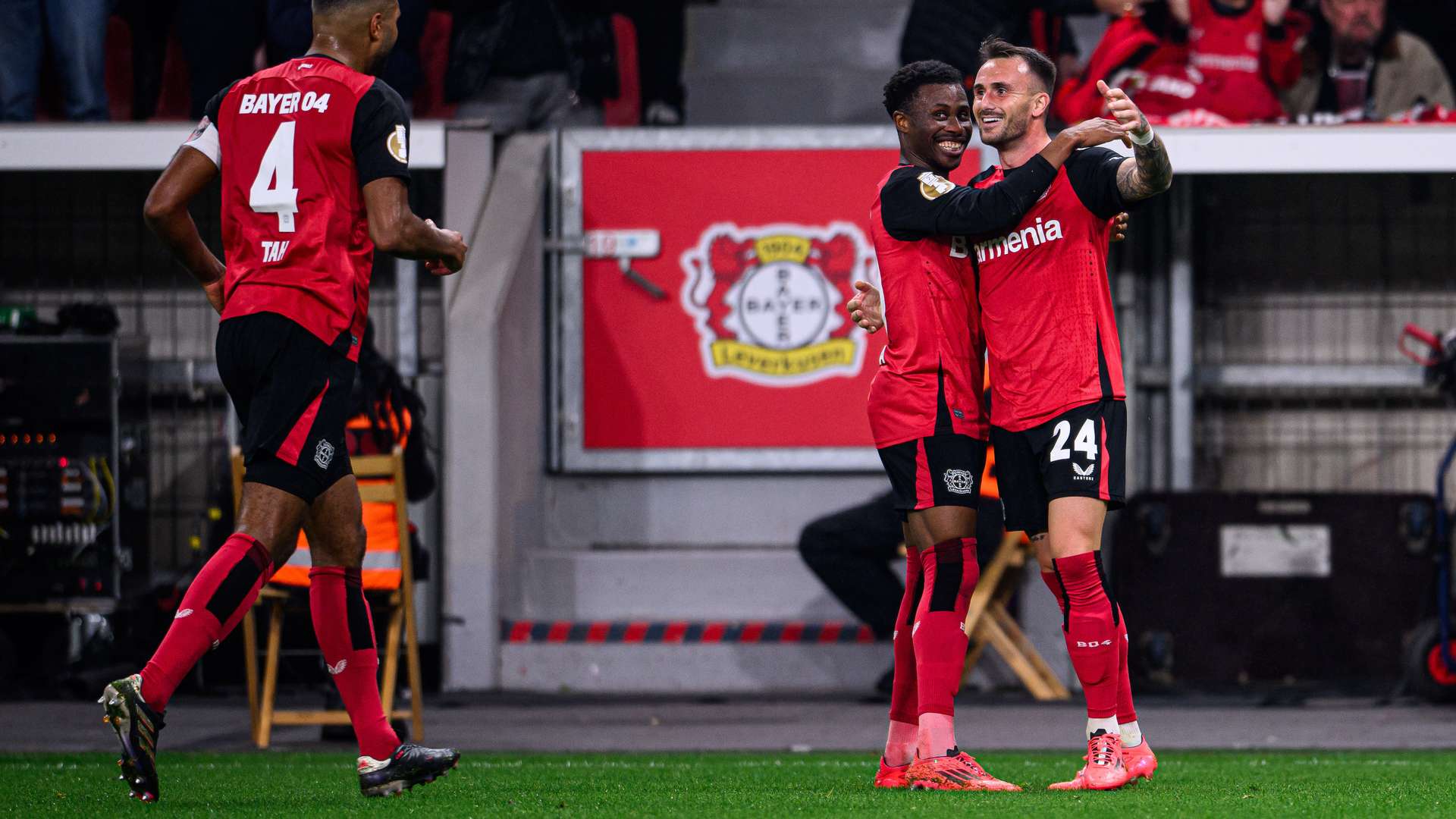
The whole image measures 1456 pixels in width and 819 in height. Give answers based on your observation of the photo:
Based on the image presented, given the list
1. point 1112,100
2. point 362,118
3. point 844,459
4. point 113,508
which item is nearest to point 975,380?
point 1112,100

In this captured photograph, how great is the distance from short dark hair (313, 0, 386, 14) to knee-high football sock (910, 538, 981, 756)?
2.13 meters

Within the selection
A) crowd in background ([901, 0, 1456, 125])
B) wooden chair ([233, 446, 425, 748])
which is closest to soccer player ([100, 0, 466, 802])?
wooden chair ([233, 446, 425, 748])

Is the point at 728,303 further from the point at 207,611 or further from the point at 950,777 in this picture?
the point at 207,611

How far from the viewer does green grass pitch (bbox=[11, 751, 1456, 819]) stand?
4613 mm

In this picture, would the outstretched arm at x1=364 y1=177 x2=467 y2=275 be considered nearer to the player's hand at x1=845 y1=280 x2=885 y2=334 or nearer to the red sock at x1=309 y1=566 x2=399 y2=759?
the red sock at x1=309 y1=566 x2=399 y2=759

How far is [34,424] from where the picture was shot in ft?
33.9

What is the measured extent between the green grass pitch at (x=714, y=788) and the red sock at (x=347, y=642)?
232 millimetres

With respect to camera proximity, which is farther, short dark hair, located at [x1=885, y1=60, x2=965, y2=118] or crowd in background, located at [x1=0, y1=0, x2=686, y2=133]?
crowd in background, located at [x1=0, y1=0, x2=686, y2=133]

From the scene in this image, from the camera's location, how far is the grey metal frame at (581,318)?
10773 millimetres

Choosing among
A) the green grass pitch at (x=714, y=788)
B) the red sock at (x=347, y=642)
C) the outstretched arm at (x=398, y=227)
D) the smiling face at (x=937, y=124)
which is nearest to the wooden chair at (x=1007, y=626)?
the green grass pitch at (x=714, y=788)

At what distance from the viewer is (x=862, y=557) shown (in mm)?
9695

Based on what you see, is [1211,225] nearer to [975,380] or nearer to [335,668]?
[975,380]

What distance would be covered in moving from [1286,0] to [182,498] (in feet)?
23.6

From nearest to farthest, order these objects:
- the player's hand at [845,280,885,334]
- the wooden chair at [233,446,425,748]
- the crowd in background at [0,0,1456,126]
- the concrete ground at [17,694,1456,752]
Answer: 1. the player's hand at [845,280,885,334]
2. the wooden chair at [233,446,425,748]
3. the concrete ground at [17,694,1456,752]
4. the crowd in background at [0,0,1456,126]
